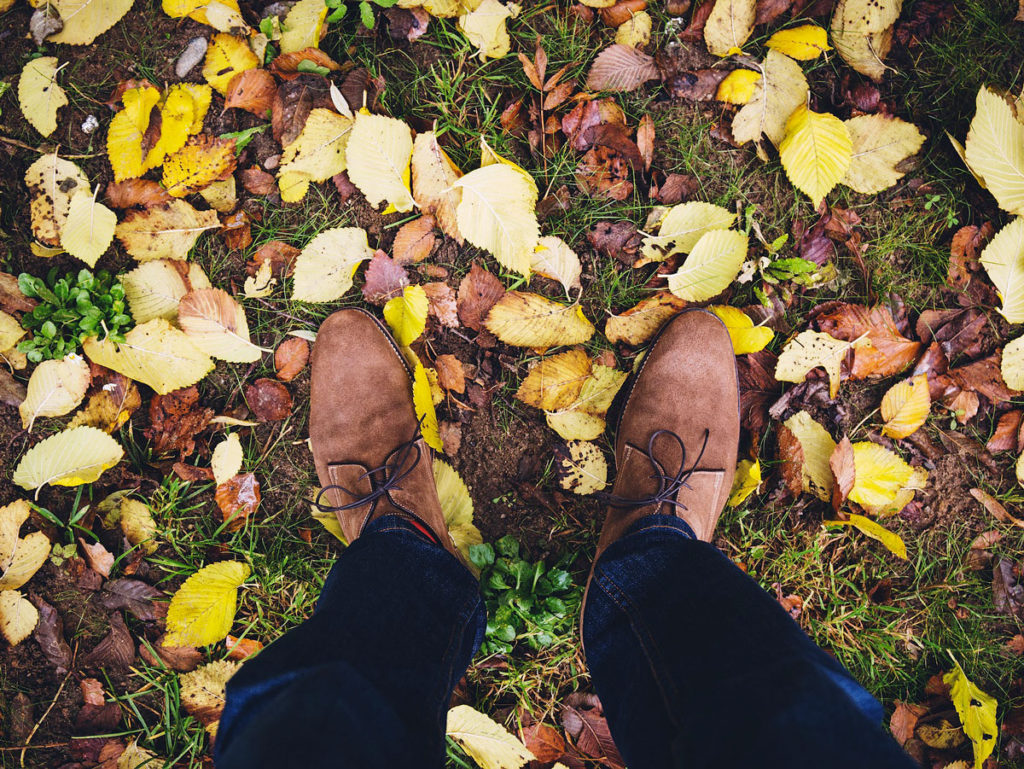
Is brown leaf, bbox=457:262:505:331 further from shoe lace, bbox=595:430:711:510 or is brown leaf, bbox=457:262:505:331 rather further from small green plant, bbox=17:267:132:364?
small green plant, bbox=17:267:132:364

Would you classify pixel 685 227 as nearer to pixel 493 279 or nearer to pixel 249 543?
pixel 493 279

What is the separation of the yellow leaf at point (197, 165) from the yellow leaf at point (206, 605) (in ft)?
3.47

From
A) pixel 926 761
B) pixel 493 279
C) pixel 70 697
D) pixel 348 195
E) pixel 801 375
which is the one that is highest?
pixel 348 195

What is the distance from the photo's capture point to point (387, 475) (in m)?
1.46

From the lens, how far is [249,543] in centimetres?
154

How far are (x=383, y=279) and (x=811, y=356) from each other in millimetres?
1207

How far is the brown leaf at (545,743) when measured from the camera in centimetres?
146

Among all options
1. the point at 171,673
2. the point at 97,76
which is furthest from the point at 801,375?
the point at 97,76

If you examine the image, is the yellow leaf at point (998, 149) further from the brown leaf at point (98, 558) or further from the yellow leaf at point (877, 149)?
the brown leaf at point (98, 558)

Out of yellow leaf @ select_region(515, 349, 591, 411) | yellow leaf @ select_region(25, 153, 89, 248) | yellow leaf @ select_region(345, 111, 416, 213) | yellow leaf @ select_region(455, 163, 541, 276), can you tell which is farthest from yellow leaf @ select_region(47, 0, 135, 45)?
yellow leaf @ select_region(515, 349, 591, 411)

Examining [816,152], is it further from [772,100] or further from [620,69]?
[620,69]

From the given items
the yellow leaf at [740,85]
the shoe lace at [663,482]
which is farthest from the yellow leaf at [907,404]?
the yellow leaf at [740,85]

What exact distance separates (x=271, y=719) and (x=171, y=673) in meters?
0.94

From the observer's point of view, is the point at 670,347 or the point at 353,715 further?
the point at 670,347
